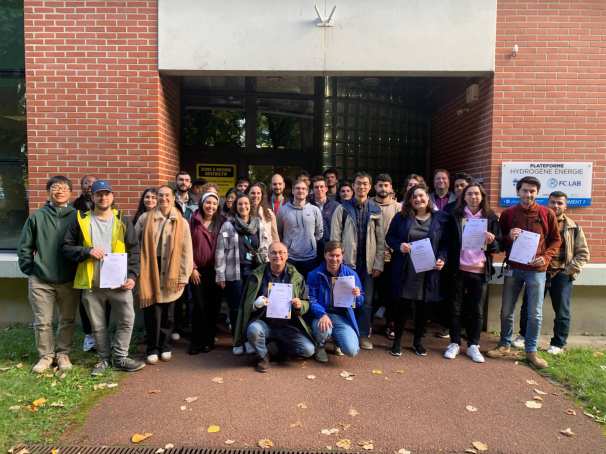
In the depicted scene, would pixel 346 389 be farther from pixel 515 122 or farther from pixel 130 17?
pixel 130 17

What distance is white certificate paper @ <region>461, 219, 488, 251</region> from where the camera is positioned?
496 centimetres

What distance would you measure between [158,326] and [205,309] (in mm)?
539

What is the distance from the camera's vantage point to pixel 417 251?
491 cm

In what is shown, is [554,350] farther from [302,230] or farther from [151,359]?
[151,359]

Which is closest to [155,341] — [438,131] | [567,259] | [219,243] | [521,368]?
[219,243]

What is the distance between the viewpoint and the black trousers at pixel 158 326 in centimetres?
486

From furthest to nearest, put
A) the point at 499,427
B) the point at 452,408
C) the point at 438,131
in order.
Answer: the point at 438,131 < the point at 452,408 < the point at 499,427

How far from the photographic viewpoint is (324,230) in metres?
5.46

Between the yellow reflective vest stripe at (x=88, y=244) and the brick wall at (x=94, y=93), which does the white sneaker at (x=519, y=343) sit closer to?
the yellow reflective vest stripe at (x=88, y=244)

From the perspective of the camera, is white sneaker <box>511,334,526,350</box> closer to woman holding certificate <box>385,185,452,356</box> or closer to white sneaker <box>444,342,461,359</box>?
white sneaker <box>444,342,461,359</box>

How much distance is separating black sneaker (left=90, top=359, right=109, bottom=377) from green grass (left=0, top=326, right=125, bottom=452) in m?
0.06

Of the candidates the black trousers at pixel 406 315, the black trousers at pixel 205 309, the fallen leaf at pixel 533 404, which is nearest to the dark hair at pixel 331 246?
the black trousers at pixel 406 315

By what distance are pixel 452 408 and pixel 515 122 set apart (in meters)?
3.99

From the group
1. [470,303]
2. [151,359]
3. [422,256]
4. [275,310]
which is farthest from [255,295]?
[470,303]
